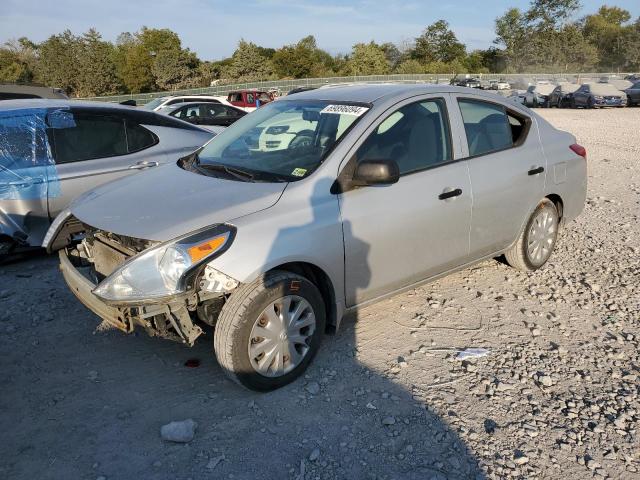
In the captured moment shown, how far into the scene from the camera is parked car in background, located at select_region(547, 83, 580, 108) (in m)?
31.4

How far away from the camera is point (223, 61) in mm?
82062

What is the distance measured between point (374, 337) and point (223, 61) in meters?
83.7

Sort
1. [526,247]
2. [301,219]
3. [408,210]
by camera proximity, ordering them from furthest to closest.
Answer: [526,247]
[408,210]
[301,219]

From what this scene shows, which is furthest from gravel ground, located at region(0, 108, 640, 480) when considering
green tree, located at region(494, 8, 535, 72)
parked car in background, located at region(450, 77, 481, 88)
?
green tree, located at region(494, 8, 535, 72)

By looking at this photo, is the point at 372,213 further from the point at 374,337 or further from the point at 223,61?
the point at 223,61

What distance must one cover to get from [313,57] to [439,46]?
23508 mm

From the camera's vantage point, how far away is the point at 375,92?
4145mm

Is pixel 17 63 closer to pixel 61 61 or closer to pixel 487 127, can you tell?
pixel 61 61

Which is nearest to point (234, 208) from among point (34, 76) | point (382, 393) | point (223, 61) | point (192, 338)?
point (192, 338)

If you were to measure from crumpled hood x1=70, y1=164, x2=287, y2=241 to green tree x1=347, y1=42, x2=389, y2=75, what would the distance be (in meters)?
70.0

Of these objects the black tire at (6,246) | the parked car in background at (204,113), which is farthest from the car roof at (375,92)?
the parked car in background at (204,113)

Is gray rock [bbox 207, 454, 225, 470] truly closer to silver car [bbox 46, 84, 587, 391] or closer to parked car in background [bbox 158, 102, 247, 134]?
silver car [bbox 46, 84, 587, 391]

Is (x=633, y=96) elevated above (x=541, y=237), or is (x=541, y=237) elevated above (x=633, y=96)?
(x=633, y=96)

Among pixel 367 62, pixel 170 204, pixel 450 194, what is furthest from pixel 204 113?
pixel 367 62
